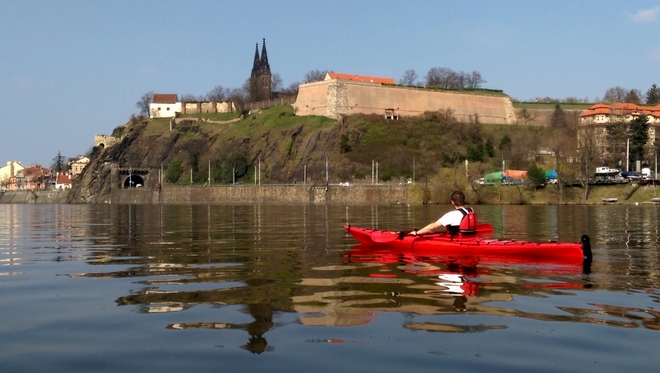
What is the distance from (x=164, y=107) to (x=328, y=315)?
14398 centimetres

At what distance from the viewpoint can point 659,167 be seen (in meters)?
91.1

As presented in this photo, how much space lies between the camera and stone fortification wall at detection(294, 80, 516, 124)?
105 metres

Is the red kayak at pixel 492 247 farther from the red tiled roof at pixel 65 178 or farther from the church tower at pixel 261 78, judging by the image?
the red tiled roof at pixel 65 178

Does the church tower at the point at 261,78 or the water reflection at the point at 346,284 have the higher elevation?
the church tower at the point at 261,78

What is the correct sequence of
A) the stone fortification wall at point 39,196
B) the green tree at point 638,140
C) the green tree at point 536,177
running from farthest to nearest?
the stone fortification wall at point 39,196 → the green tree at point 638,140 → the green tree at point 536,177

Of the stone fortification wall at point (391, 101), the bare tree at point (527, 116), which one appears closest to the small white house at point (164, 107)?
the stone fortification wall at point (391, 101)

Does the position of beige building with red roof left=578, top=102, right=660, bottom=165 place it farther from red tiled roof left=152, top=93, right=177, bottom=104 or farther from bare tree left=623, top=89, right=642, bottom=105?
red tiled roof left=152, top=93, right=177, bottom=104

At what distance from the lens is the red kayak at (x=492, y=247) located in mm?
13552

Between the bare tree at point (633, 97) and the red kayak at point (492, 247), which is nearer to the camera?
the red kayak at point (492, 247)

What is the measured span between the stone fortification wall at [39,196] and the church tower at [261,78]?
4171 cm

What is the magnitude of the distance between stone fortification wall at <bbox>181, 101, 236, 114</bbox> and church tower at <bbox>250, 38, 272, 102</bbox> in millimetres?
5112

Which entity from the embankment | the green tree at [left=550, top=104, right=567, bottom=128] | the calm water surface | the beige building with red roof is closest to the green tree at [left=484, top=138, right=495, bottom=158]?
the beige building with red roof

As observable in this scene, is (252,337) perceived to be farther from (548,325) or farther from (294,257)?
(294,257)

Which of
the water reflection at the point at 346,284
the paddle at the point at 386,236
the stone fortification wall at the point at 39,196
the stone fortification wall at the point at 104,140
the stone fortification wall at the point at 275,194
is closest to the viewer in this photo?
the water reflection at the point at 346,284
